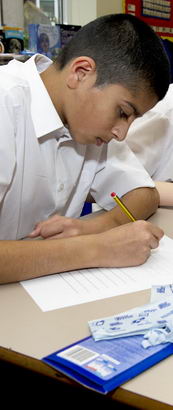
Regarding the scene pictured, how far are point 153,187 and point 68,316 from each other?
68 cm

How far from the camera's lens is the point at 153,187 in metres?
1.34

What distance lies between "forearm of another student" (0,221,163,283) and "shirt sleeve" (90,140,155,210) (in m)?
0.35

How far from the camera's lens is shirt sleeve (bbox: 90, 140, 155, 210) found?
1.32m

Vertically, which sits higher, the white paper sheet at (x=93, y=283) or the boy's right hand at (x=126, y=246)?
the boy's right hand at (x=126, y=246)

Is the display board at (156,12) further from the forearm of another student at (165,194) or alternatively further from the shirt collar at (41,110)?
the shirt collar at (41,110)

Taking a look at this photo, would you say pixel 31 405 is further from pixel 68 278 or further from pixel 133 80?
pixel 133 80

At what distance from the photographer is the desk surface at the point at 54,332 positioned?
55 centimetres

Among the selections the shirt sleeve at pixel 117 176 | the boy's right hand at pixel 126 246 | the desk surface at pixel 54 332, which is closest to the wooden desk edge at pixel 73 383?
the desk surface at pixel 54 332

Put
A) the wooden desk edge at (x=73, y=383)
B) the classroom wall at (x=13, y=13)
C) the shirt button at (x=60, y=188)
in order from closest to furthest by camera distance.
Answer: the wooden desk edge at (x=73, y=383) → the shirt button at (x=60, y=188) → the classroom wall at (x=13, y=13)

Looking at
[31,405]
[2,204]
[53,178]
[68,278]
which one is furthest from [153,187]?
[31,405]

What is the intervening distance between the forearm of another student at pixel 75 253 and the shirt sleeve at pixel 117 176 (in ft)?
1.15

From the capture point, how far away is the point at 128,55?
1011mm

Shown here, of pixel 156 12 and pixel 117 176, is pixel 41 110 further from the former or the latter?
pixel 156 12

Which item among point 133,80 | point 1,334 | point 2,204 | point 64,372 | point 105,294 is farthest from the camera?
point 2,204
